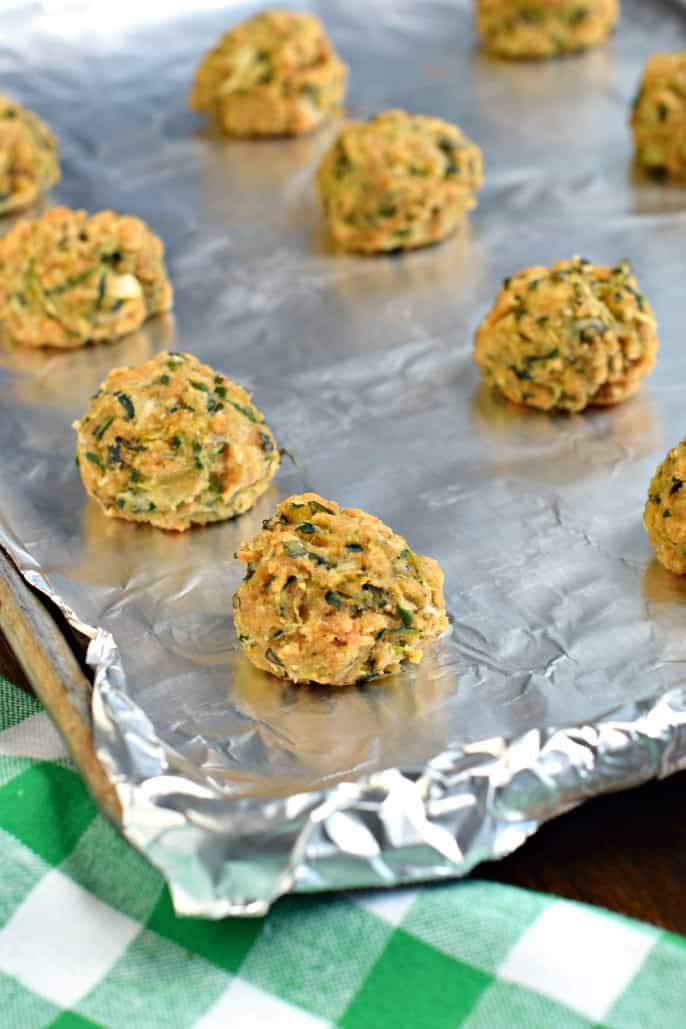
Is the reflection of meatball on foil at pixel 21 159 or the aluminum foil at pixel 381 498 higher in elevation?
the reflection of meatball on foil at pixel 21 159

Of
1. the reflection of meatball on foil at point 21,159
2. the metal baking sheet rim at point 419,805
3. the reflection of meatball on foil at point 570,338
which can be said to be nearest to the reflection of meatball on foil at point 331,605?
the metal baking sheet rim at point 419,805

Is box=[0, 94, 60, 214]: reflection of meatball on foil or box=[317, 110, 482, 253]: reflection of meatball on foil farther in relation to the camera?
box=[0, 94, 60, 214]: reflection of meatball on foil

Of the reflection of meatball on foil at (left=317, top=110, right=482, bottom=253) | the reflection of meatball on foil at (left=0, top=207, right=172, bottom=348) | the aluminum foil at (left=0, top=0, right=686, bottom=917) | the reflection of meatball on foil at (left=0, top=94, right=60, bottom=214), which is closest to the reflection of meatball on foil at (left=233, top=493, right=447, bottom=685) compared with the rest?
the aluminum foil at (left=0, top=0, right=686, bottom=917)

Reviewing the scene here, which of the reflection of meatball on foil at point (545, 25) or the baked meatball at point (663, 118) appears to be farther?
the reflection of meatball on foil at point (545, 25)

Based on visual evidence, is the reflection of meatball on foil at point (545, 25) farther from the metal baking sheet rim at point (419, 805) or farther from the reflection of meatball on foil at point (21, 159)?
the metal baking sheet rim at point (419, 805)

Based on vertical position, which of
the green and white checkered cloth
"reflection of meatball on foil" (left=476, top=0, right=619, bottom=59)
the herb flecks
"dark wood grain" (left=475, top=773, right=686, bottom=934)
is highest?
the herb flecks

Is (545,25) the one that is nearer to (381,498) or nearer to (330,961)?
(381,498)

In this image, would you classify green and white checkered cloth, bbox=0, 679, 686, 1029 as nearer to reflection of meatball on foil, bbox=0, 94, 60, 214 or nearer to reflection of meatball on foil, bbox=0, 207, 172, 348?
reflection of meatball on foil, bbox=0, 207, 172, 348
